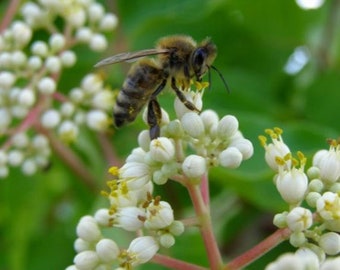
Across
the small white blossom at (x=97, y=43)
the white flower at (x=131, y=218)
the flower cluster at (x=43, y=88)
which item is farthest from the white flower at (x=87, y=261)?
the small white blossom at (x=97, y=43)

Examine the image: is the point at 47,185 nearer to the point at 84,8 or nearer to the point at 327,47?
the point at 84,8

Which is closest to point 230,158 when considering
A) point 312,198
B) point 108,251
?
point 312,198

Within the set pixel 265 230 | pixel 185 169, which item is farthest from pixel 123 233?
pixel 185 169

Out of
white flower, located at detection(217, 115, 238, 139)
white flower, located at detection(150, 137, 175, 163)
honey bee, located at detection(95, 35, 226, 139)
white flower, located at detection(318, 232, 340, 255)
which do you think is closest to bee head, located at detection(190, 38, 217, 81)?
honey bee, located at detection(95, 35, 226, 139)

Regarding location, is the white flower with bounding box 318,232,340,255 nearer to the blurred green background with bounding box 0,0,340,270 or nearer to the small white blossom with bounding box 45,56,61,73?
the blurred green background with bounding box 0,0,340,270

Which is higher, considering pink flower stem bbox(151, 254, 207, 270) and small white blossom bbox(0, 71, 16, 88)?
small white blossom bbox(0, 71, 16, 88)

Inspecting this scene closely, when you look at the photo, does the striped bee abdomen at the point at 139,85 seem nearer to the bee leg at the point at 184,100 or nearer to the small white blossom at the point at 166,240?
the bee leg at the point at 184,100

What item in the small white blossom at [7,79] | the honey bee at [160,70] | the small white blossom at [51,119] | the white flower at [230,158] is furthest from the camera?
the small white blossom at [51,119]
